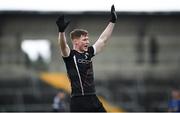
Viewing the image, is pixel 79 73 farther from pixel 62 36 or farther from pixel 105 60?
pixel 105 60

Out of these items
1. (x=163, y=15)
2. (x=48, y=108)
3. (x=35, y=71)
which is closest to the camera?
(x=48, y=108)

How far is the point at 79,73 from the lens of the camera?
617 cm

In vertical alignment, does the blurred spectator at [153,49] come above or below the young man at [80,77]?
below

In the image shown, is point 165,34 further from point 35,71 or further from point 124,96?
point 35,71

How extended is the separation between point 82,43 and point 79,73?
318 millimetres

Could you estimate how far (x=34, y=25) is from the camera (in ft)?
83.3

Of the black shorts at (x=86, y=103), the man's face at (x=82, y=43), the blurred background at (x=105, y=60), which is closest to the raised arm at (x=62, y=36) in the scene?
the man's face at (x=82, y=43)

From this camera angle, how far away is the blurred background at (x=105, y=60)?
22672 mm

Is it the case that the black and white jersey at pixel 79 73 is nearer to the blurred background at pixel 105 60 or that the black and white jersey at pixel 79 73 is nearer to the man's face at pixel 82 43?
the man's face at pixel 82 43

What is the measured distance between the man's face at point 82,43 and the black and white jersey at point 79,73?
61mm

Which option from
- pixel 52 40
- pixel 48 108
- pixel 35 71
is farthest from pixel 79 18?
pixel 48 108

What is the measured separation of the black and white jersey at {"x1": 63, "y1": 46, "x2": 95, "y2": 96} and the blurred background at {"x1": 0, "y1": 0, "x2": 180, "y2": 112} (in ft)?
51.5

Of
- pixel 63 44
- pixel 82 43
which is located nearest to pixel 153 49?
pixel 82 43

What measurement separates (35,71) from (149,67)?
463cm
